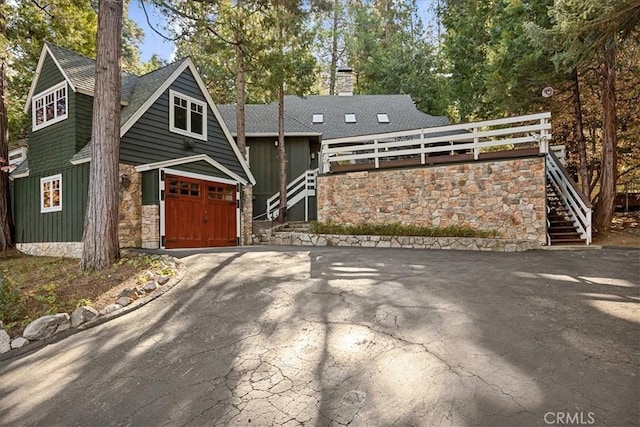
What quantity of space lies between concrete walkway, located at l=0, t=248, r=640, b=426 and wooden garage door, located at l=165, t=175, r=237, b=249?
202 inches

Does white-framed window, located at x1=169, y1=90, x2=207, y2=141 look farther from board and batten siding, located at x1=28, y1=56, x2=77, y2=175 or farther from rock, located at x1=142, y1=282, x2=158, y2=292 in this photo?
rock, located at x1=142, y1=282, x2=158, y2=292

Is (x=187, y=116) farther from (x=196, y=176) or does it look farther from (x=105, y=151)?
(x=105, y=151)

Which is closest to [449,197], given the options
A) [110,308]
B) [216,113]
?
[216,113]

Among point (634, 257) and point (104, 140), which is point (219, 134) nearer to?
point (104, 140)

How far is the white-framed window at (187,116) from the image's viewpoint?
35.3 ft

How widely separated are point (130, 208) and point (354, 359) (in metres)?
8.12

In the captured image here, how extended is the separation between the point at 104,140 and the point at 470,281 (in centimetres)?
674

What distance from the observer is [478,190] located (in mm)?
10117

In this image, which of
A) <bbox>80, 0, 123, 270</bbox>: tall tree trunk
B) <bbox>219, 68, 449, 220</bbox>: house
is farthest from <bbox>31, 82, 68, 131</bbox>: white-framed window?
<bbox>219, 68, 449, 220</bbox>: house

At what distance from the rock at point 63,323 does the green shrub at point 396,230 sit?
7.75m

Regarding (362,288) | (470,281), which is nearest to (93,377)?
(362,288)

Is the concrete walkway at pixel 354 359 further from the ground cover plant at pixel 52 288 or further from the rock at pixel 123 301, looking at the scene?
the ground cover plant at pixel 52 288

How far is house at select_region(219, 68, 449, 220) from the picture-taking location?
1619 centimetres

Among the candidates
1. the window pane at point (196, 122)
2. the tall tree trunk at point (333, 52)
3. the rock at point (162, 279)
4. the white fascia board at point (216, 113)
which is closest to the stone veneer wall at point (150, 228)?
the window pane at point (196, 122)
